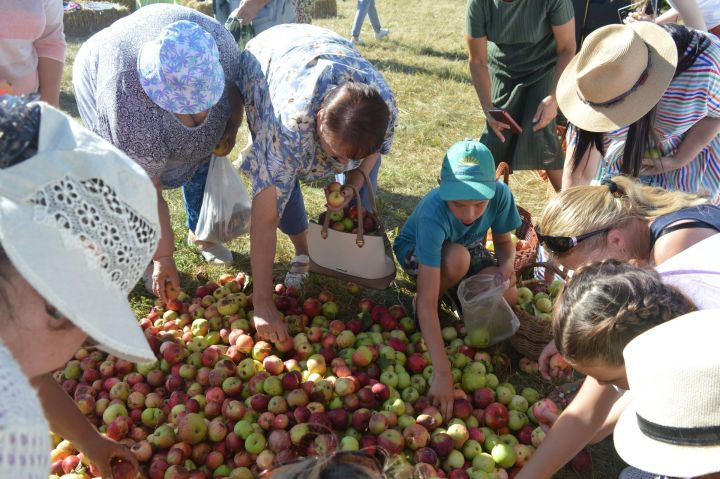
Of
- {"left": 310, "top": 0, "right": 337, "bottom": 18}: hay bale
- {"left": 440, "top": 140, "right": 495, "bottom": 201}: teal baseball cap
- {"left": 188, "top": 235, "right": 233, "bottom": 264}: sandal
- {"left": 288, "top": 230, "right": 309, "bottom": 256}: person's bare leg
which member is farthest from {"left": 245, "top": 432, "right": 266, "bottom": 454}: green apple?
{"left": 310, "top": 0, "right": 337, "bottom": 18}: hay bale

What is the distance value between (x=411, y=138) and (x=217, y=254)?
283cm

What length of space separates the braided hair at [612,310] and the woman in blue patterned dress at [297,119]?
3.85ft

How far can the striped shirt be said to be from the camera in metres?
3.00

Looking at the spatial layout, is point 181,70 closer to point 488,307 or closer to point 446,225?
point 446,225

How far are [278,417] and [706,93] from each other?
2583mm

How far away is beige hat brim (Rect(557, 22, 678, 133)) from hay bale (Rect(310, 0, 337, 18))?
1157 cm

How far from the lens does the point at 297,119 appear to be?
9.23 ft

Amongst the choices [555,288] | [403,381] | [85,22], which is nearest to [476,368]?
[403,381]

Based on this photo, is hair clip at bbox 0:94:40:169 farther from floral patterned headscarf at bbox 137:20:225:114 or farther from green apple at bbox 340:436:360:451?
green apple at bbox 340:436:360:451

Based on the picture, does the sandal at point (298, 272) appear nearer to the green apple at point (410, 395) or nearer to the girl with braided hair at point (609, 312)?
the green apple at point (410, 395)

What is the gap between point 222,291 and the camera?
3.70m

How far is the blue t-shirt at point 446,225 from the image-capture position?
3.08m

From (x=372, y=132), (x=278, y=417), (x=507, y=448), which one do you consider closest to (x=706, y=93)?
(x=372, y=132)

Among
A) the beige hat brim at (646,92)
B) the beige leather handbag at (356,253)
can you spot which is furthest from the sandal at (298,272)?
the beige hat brim at (646,92)
